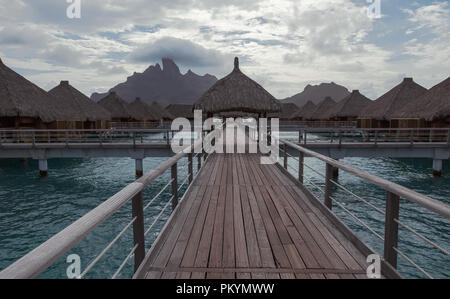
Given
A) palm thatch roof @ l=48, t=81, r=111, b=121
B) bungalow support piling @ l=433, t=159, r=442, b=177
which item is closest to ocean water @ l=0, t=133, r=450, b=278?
bungalow support piling @ l=433, t=159, r=442, b=177

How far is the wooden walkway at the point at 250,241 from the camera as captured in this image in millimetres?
2488

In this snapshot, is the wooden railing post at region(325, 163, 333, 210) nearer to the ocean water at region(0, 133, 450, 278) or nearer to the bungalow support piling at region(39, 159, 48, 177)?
the ocean water at region(0, 133, 450, 278)

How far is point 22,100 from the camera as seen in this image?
63.4ft

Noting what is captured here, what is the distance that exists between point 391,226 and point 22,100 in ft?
78.8

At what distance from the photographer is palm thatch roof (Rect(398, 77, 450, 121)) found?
19188 mm

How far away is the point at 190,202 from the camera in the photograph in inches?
184

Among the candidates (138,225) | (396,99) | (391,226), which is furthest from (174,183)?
(396,99)

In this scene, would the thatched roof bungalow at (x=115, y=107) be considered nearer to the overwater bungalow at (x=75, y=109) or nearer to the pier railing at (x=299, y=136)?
the overwater bungalow at (x=75, y=109)

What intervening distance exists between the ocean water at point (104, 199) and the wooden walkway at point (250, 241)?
3.41 meters

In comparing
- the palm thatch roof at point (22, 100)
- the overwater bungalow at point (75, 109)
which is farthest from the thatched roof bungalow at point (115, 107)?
the palm thatch roof at point (22, 100)

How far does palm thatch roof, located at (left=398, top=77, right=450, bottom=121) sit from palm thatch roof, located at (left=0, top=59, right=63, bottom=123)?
29.7 m
